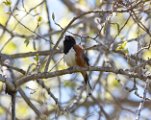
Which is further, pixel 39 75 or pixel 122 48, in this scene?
A: pixel 122 48

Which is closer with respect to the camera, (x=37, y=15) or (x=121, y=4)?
(x=121, y=4)

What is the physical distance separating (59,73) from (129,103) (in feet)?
12.4

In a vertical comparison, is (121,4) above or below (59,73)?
above

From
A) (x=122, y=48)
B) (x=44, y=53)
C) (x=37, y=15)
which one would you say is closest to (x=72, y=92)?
(x=44, y=53)

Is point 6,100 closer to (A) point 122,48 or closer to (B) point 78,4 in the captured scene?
(B) point 78,4

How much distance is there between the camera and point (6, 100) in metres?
8.06

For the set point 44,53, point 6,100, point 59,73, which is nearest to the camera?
point 59,73

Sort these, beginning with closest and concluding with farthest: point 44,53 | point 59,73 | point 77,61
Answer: point 59,73, point 77,61, point 44,53

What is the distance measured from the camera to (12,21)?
23.4 ft

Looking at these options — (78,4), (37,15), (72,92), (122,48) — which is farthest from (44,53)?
(78,4)

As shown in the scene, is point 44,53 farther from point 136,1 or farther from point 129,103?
point 129,103

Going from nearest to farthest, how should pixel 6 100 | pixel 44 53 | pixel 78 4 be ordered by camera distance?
1. pixel 44 53
2. pixel 78 4
3. pixel 6 100

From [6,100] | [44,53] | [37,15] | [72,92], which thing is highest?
[37,15]

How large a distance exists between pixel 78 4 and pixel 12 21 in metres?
1.00
